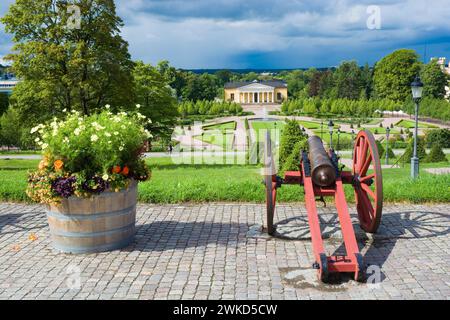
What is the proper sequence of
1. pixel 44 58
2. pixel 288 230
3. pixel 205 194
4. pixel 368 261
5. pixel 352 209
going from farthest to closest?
pixel 44 58, pixel 205 194, pixel 352 209, pixel 288 230, pixel 368 261

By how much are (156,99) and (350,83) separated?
66016mm

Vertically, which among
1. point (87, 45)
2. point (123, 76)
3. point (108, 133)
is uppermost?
point (87, 45)

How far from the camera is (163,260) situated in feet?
20.5

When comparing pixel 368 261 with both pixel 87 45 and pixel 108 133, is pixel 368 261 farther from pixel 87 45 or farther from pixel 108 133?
pixel 87 45

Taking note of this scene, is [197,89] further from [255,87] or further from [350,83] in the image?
[350,83]

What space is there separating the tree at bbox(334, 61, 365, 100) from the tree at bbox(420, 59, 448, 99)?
755 inches

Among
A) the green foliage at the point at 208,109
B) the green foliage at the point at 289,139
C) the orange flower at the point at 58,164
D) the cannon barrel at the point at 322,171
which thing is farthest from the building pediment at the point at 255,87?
the orange flower at the point at 58,164

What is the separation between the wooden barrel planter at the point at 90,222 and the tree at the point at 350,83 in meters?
89.3

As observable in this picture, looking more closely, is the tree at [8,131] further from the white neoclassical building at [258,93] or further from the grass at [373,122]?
the white neoclassical building at [258,93]

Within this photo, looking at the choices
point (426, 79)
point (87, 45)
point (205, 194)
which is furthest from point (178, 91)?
point (205, 194)

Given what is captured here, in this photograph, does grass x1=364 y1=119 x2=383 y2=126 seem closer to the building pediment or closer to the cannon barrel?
the cannon barrel

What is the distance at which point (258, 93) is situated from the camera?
5128 inches

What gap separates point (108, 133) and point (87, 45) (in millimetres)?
19774

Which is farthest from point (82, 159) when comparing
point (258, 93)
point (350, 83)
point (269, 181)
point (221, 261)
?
point (258, 93)
